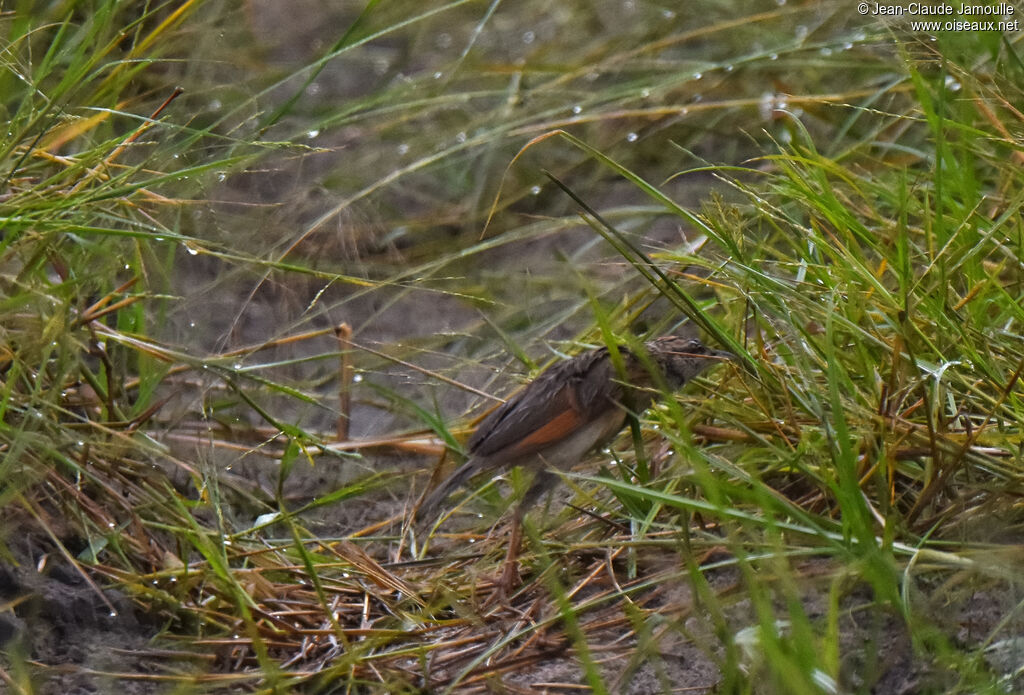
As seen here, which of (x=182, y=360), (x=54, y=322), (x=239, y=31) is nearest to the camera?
(x=54, y=322)

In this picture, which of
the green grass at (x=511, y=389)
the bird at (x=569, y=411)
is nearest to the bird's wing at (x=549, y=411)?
the bird at (x=569, y=411)

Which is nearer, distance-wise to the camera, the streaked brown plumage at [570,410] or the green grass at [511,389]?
the green grass at [511,389]

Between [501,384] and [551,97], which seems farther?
[551,97]

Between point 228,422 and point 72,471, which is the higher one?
point 72,471

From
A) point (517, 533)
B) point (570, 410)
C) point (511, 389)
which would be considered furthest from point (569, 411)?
point (511, 389)

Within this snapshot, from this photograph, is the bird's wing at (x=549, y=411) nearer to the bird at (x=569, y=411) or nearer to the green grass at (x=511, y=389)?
the bird at (x=569, y=411)

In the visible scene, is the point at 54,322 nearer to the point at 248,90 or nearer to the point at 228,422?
the point at 228,422

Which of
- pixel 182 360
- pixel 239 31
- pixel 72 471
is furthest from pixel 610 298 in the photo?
pixel 239 31
